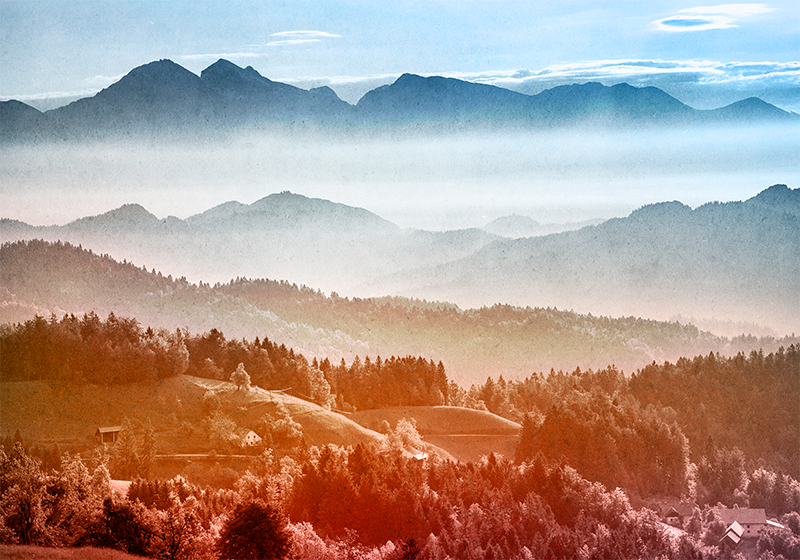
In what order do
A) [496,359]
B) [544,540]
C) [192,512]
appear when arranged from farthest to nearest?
1. [496,359]
2. [544,540]
3. [192,512]

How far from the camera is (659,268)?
20.8m

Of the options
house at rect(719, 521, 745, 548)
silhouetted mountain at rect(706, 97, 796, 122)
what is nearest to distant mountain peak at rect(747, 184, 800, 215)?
silhouetted mountain at rect(706, 97, 796, 122)

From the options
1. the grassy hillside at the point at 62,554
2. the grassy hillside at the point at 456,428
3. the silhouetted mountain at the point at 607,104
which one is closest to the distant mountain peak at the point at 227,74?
the silhouetted mountain at the point at 607,104

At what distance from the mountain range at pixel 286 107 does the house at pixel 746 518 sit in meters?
9.75

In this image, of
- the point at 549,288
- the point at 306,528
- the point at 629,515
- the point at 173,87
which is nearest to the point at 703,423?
the point at 629,515

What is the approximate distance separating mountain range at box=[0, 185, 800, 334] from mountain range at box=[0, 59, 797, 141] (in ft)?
6.44

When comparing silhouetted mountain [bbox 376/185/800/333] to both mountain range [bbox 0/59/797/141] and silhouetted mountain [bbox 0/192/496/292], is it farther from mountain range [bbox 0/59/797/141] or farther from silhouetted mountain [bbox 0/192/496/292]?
mountain range [bbox 0/59/797/141]

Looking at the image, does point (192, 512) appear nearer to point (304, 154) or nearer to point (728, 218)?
point (304, 154)

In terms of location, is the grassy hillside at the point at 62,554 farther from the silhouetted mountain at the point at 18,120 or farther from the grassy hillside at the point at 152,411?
the silhouetted mountain at the point at 18,120

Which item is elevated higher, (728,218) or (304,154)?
(304,154)

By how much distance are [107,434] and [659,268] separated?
15003 mm

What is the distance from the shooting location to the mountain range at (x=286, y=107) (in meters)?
16.6

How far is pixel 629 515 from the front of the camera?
54.7 feet

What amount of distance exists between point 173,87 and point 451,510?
1116 cm
